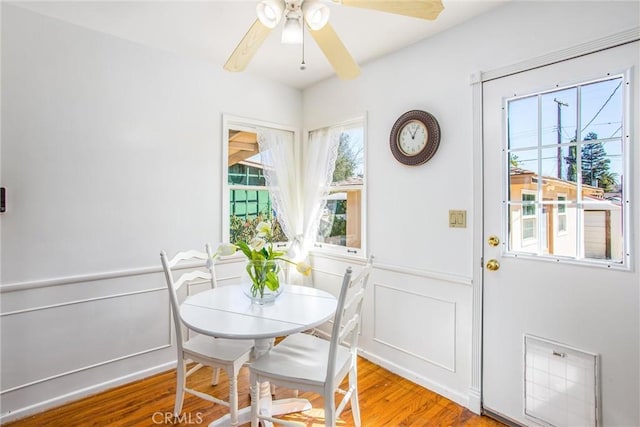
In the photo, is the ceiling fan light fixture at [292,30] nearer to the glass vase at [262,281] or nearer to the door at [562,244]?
the glass vase at [262,281]

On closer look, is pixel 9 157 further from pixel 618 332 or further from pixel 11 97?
pixel 618 332

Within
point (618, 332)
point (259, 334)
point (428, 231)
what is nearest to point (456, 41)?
point (428, 231)

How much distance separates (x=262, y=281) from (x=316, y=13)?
1.33 meters

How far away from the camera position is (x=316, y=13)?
1.36 m

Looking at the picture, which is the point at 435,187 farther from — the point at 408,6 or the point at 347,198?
the point at 408,6

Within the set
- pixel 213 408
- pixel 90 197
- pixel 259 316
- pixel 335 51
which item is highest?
pixel 335 51

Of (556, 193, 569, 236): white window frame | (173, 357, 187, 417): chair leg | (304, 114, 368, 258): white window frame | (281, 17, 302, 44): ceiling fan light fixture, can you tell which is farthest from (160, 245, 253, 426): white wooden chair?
(556, 193, 569, 236): white window frame

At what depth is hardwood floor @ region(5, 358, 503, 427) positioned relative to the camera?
190cm

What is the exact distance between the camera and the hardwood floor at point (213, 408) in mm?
1896

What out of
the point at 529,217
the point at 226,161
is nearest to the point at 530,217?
the point at 529,217

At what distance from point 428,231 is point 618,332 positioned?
108 centimetres

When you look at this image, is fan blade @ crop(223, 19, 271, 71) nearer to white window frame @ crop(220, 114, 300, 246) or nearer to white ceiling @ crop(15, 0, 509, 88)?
white ceiling @ crop(15, 0, 509, 88)

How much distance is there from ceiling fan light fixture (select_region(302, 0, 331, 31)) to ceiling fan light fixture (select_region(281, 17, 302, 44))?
0.26ft

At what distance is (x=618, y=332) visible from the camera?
4.92 feet
